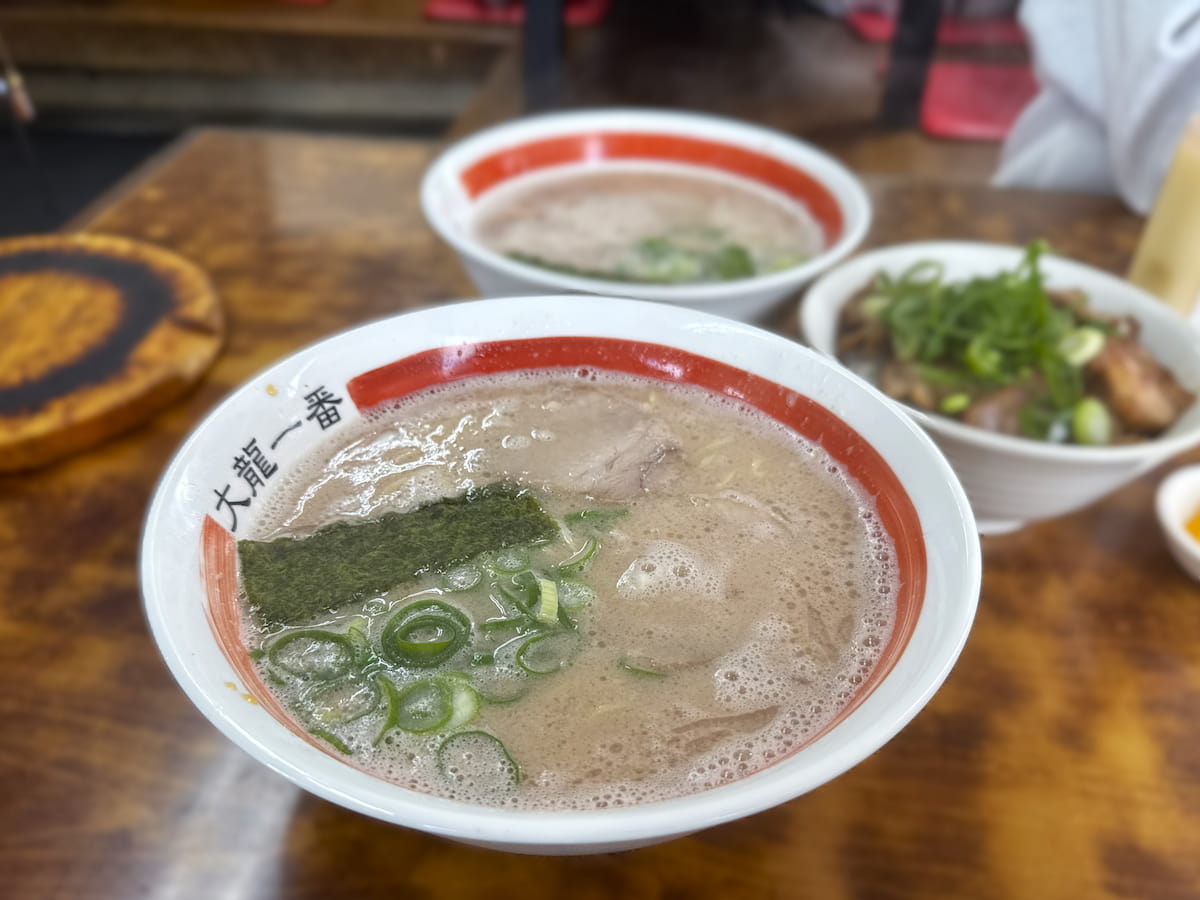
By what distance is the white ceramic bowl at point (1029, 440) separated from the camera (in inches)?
50.9

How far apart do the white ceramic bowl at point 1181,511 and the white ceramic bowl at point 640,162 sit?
2.22 feet

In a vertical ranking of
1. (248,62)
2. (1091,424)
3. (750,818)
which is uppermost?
(1091,424)

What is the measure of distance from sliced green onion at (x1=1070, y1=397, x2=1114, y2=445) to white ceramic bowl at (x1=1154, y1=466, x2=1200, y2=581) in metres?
0.13

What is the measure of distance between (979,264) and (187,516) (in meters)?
1.58

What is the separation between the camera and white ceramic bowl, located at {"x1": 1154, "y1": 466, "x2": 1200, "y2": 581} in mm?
1399

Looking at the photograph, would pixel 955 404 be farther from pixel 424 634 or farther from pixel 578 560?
pixel 424 634

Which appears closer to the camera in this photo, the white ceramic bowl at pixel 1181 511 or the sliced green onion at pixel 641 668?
the sliced green onion at pixel 641 668

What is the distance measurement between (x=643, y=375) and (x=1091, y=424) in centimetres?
81

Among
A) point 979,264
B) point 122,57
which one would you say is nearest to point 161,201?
point 979,264

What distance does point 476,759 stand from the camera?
86 centimetres

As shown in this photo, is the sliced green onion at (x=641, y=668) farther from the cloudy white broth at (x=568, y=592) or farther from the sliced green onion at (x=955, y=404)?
the sliced green onion at (x=955, y=404)

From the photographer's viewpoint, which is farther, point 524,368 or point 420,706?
point 524,368

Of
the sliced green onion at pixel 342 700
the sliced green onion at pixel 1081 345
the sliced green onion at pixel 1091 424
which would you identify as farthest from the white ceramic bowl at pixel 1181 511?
the sliced green onion at pixel 342 700

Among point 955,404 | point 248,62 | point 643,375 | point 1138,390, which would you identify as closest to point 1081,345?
point 1138,390
